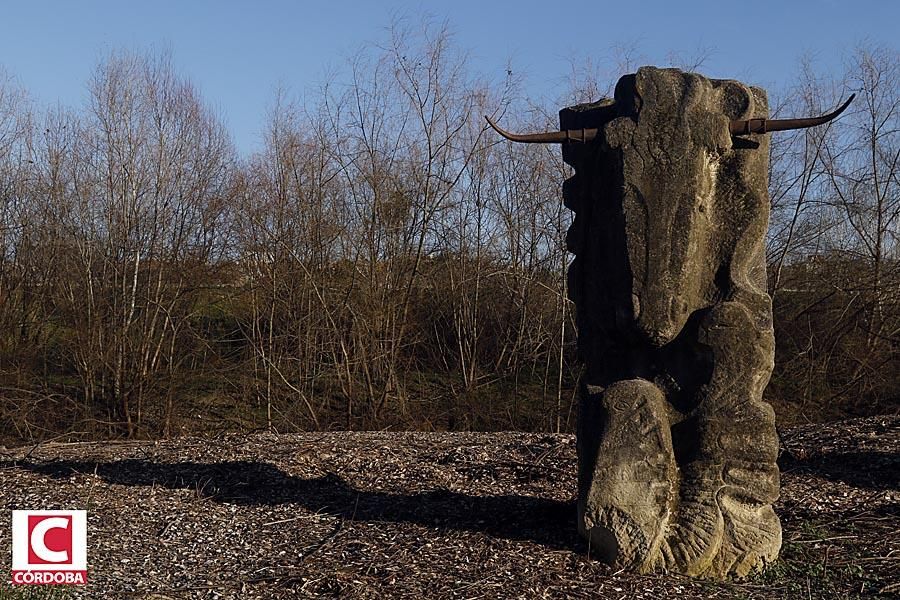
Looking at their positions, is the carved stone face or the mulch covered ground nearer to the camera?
the mulch covered ground

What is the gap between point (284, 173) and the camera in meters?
Answer: 12.8

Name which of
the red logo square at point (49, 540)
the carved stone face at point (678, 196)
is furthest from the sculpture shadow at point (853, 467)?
the red logo square at point (49, 540)

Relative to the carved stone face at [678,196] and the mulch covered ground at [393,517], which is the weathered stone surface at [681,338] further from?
the mulch covered ground at [393,517]

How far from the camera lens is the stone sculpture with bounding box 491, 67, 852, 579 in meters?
4.22

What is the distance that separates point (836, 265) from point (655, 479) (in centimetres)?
1199

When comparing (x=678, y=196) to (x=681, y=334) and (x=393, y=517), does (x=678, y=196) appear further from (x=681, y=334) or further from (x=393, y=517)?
(x=393, y=517)

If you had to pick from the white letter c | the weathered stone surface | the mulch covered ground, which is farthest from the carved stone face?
the white letter c

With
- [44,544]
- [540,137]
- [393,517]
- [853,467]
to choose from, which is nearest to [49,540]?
[44,544]

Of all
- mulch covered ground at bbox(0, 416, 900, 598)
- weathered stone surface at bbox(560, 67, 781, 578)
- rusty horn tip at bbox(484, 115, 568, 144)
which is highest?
rusty horn tip at bbox(484, 115, 568, 144)

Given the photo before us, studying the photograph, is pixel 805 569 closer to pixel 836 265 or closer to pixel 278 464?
pixel 278 464

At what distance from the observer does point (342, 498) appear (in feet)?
18.9

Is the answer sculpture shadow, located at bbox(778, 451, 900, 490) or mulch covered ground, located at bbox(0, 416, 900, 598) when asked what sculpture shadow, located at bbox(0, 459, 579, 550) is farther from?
sculpture shadow, located at bbox(778, 451, 900, 490)

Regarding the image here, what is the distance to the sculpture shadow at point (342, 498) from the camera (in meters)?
4.94

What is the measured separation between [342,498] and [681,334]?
2.59 meters
